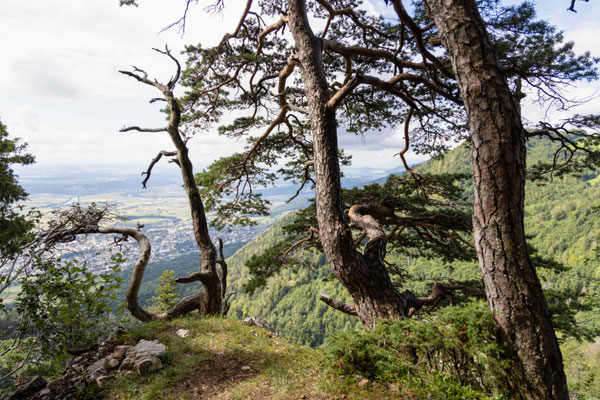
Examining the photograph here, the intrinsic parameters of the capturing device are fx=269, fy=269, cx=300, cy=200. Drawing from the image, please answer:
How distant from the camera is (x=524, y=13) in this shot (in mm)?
4363

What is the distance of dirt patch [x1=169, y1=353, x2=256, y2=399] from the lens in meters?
3.05

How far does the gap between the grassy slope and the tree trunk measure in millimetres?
848

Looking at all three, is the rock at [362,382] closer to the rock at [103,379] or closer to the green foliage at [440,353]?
the green foliage at [440,353]

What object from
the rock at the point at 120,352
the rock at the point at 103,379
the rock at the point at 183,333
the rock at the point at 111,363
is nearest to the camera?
the rock at the point at 103,379

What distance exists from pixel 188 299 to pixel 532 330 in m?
6.11

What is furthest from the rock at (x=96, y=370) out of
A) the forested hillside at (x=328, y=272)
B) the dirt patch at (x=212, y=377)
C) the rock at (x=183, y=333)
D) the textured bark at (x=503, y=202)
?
the forested hillside at (x=328, y=272)

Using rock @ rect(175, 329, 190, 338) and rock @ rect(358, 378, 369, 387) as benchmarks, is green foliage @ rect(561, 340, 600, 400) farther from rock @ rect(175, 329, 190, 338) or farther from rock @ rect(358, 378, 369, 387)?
rock @ rect(175, 329, 190, 338)

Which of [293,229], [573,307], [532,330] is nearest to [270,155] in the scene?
[293,229]

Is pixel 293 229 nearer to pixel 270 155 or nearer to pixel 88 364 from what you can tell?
pixel 270 155

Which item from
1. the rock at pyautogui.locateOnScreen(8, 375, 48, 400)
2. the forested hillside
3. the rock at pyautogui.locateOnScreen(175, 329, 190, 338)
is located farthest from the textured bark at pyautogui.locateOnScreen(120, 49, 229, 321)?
the forested hillside

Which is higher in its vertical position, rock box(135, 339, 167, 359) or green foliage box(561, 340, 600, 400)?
rock box(135, 339, 167, 359)

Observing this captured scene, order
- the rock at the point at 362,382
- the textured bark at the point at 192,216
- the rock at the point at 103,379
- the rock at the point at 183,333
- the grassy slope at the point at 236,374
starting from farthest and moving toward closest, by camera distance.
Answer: the textured bark at the point at 192,216
the rock at the point at 183,333
the rock at the point at 103,379
the grassy slope at the point at 236,374
the rock at the point at 362,382

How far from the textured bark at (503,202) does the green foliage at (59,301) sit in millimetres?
3955

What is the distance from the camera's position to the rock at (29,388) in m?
3.12
